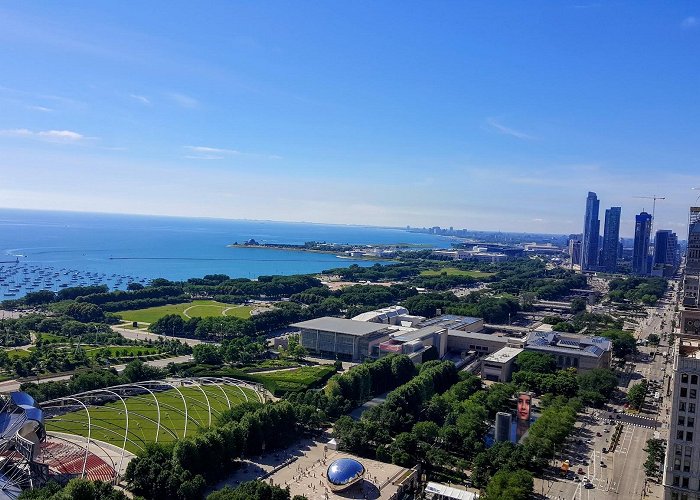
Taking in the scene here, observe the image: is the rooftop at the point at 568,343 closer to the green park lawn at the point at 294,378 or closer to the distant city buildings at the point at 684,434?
the green park lawn at the point at 294,378

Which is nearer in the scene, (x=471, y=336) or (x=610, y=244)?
(x=471, y=336)

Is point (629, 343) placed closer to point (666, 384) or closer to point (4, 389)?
point (666, 384)

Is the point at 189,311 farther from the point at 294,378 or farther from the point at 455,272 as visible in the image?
the point at 455,272

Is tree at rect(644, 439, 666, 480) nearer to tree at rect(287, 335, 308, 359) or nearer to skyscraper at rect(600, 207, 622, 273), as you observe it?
tree at rect(287, 335, 308, 359)

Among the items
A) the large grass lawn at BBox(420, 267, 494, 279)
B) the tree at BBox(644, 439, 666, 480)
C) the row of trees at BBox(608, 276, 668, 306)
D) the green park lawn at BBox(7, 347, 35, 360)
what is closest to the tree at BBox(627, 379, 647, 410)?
the tree at BBox(644, 439, 666, 480)

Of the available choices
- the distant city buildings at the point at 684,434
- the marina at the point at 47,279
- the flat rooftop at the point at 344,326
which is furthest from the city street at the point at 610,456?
the marina at the point at 47,279

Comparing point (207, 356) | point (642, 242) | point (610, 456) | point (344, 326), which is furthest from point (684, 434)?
point (642, 242)
